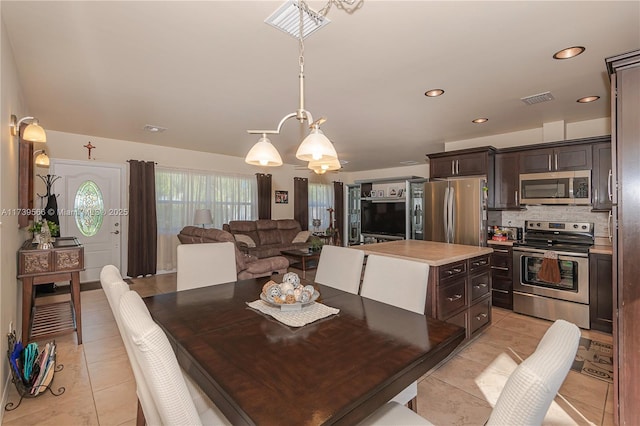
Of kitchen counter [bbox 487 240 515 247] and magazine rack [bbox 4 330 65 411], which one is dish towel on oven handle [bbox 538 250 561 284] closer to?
kitchen counter [bbox 487 240 515 247]

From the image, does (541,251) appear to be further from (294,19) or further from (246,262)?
(246,262)

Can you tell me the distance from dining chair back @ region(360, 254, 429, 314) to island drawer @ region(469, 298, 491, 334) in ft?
4.25

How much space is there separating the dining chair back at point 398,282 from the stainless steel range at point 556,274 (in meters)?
2.61

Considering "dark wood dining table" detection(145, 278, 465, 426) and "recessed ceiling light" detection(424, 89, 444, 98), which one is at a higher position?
"recessed ceiling light" detection(424, 89, 444, 98)

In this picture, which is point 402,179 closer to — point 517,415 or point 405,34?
point 405,34

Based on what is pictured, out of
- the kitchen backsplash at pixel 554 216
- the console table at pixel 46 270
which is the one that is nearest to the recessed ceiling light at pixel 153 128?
the console table at pixel 46 270

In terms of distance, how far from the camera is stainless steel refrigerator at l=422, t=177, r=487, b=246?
4.16 meters

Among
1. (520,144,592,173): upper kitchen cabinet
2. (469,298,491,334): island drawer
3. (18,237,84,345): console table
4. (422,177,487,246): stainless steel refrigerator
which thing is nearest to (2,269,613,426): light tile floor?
(469,298,491,334): island drawer

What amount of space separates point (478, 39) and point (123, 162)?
581 centimetres

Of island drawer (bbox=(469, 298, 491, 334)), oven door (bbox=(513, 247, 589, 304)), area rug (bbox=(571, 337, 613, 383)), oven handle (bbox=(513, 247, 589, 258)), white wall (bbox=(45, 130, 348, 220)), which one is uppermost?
white wall (bbox=(45, 130, 348, 220))

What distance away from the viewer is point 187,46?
89.3 inches

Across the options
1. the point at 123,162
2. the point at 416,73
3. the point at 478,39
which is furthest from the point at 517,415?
the point at 123,162

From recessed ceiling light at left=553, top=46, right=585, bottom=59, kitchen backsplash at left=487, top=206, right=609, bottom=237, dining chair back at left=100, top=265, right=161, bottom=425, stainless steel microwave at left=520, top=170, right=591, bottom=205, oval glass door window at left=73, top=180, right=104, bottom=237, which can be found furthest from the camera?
oval glass door window at left=73, top=180, right=104, bottom=237

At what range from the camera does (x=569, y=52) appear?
2.34 m
